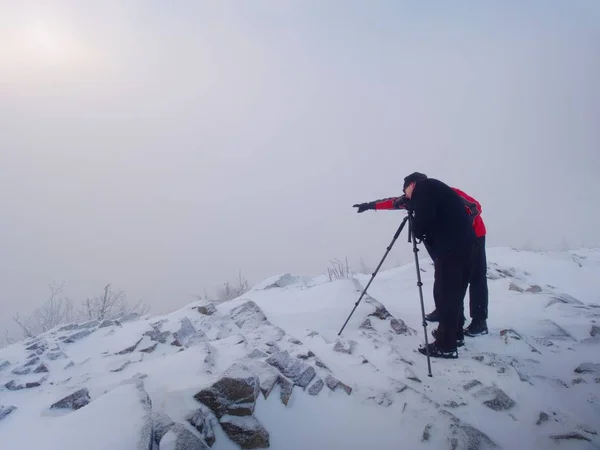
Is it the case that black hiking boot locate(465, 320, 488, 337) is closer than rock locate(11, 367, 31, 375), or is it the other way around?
rock locate(11, 367, 31, 375)

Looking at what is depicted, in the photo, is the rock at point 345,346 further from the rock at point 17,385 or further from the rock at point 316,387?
the rock at point 17,385

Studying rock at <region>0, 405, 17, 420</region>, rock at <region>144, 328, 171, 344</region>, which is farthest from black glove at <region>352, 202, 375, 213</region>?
rock at <region>0, 405, 17, 420</region>

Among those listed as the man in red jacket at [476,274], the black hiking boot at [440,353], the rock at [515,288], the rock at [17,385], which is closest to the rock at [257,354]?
the black hiking boot at [440,353]

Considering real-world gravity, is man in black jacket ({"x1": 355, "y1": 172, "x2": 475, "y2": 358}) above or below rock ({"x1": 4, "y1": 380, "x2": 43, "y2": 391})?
above

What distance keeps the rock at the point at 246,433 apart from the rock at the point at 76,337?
472cm

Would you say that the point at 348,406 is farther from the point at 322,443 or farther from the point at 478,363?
the point at 478,363

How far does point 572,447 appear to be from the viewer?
2553mm

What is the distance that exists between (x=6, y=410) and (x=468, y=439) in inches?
191

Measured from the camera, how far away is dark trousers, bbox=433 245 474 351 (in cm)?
455

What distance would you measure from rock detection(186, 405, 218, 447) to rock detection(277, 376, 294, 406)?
2.33 feet

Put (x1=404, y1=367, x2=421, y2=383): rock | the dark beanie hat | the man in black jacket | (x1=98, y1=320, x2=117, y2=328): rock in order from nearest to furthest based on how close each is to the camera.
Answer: (x1=404, y1=367, x2=421, y2=383): rock → the man in black jacket → the dark beanie hat → (x1=98, y1=320, x2=117, y2=328): rock

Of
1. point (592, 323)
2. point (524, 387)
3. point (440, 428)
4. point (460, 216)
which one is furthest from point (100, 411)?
point (592, 323)

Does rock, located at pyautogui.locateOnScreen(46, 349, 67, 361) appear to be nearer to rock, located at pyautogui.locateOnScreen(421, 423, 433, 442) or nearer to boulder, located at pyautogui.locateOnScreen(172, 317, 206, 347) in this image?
boulder, located at pyautogui.locateOnScreen(172, 317, 206, 347)

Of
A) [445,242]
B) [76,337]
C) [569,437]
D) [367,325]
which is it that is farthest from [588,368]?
[76,337]
